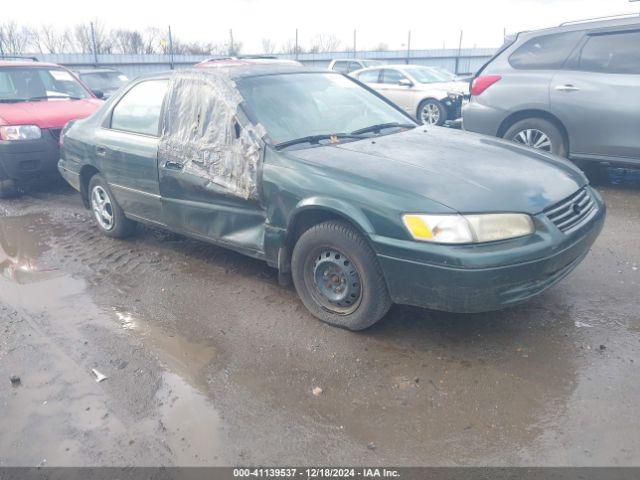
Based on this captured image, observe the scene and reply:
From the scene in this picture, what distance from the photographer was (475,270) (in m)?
2.66

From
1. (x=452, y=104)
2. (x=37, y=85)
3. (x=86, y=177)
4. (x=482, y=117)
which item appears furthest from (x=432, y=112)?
(x=86, y=177)

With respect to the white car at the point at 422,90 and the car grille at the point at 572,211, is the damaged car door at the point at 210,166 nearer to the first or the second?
the car grille at the point at 572,211

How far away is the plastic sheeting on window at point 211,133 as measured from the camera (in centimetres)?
352

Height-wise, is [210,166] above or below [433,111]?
above

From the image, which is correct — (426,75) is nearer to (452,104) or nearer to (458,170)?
(452,104)

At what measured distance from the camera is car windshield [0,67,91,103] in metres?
7.24

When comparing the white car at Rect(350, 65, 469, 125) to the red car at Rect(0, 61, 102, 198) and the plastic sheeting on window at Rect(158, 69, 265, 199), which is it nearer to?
the red car at Rect(0, 61, 102, 198)

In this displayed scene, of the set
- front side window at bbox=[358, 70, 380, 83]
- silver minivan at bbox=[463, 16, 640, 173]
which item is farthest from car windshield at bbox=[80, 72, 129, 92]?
silver minivan at bbox=[463, 16, 640, 173]

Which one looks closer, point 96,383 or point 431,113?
point 96,383

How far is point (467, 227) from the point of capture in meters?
2.71

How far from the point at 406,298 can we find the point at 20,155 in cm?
575

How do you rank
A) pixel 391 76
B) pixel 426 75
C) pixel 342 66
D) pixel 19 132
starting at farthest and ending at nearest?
pixel 342 66
pixel 391 76
pixel 426 75
pixel 19 132

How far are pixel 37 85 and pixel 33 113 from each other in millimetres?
1039

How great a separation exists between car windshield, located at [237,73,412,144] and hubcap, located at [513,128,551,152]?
257 centimetres
